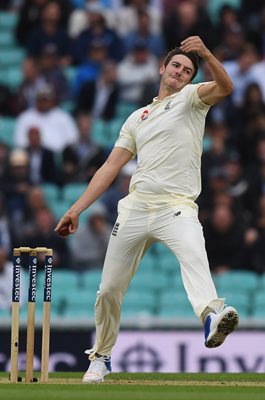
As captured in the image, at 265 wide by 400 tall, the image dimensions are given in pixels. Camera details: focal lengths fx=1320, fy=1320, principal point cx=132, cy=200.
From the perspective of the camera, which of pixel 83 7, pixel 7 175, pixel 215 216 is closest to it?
pixel 215 216

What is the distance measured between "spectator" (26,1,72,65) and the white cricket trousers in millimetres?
7577

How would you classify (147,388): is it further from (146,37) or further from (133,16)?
(133,16)

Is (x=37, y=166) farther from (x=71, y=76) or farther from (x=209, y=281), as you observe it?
(x=209, y=281)

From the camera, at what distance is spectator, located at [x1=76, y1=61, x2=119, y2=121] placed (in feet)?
47.5

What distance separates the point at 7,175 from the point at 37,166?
1.36 ft

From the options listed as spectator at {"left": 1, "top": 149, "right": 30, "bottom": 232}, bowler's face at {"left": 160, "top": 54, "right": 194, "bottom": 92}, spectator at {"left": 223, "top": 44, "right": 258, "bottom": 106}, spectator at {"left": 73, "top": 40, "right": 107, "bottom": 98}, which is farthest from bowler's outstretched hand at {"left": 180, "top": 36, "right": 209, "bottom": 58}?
spectator at {"left": 73, "top": 40, "right": 107, "bottom": 98}

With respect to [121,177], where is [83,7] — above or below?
above

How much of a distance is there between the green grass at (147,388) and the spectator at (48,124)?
5.49 meters

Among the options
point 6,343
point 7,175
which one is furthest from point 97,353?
point 7,175

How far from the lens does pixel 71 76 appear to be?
14867 millimetres

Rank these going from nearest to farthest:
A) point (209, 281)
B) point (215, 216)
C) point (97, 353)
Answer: point (209, 281) < point (97, 353) < point (215, 216)

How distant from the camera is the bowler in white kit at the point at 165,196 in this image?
7465 millimetres

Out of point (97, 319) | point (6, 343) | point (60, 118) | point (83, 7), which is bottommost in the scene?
point (6, 343)

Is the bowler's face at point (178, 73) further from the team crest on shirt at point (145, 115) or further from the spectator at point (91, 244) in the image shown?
the spectator at point (91, 244)
